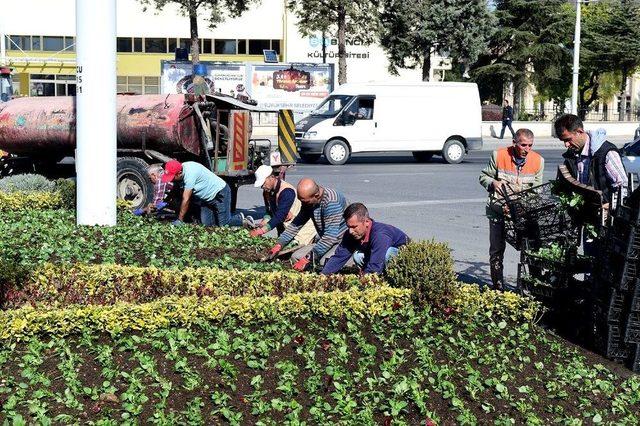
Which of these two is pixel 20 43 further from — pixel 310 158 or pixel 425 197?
pixel 425 197

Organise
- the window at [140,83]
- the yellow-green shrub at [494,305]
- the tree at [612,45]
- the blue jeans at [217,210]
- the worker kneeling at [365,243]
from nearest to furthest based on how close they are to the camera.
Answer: the yellow-green shrub at [494,305] → the worker kneeling at [365,243] → the blue jeans at [217,210] → the tree at [612,45] → the window at [140,83]

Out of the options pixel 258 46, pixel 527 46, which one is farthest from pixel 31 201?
pixel 258 46

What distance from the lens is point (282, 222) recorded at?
11461 millimetres

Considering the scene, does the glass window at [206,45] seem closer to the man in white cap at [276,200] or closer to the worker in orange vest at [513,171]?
the man in white cap at [276,200]

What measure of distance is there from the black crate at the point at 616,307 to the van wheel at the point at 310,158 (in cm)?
2138

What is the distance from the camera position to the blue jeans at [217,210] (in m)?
13.3

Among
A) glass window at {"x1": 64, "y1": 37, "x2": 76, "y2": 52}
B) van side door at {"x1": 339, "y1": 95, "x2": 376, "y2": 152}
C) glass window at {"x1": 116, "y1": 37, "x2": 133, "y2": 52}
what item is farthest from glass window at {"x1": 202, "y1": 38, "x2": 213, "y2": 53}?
van side door at {"x1": 339, "y1": 95, "x2": 376, "y2": 152}

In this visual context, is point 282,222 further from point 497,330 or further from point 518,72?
point 518,72

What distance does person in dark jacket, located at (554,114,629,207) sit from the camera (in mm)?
7996

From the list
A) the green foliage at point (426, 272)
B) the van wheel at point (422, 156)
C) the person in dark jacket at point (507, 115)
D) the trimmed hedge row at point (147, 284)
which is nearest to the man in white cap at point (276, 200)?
the trimmed hedge row at point (147, 284)

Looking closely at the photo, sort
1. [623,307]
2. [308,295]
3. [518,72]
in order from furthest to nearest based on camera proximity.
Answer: [518,72]
[308,295]
[623,307]

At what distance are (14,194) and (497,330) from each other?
29.4ft

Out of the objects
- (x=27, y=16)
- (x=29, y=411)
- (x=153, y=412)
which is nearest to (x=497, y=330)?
(x=153, y=412)

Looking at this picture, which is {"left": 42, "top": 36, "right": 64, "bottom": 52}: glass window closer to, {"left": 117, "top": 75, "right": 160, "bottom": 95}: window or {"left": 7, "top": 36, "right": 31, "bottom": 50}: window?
{"left": 7, "top": 36, "right": 31, "bottom": 50}: window
